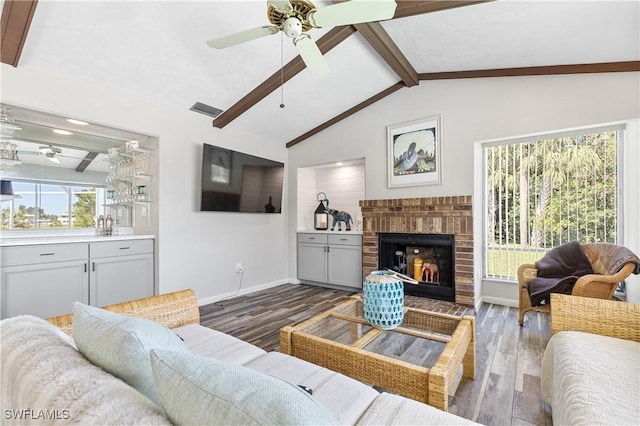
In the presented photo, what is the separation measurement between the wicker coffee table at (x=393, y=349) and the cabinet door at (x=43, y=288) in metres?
2.22

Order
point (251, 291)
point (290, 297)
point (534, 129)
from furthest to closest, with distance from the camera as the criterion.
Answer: point (251, 291), point (290, 297), point (534, 129)

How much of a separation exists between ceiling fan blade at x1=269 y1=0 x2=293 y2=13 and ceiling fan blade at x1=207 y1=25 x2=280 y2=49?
176 mm

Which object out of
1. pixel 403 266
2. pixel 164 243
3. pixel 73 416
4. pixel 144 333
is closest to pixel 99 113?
pixel 164 243

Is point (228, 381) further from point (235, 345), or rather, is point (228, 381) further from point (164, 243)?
point (164, 243)

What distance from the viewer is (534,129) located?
3.17 m

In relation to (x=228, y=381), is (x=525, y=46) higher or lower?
higher

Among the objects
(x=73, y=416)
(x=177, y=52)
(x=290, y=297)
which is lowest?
(x=290, y=297)

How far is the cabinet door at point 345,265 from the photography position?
168 inches

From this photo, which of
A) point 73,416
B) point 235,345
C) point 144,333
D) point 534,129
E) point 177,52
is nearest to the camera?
point 73,416

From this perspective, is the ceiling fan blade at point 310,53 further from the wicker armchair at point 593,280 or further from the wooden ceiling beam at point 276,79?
the wicker armchair at point 593,280

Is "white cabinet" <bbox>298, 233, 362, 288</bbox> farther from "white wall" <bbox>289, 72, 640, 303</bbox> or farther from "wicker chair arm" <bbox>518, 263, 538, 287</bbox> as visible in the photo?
"wicker chair arm" <bbox>518, 263, 538, 287</bbox>

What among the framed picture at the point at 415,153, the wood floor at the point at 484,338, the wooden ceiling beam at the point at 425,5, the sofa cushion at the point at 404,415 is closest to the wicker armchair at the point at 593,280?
the wood floor at the point at 484,338

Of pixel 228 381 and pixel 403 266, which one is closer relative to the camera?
pixel 228 381

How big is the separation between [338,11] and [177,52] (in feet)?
5.74
